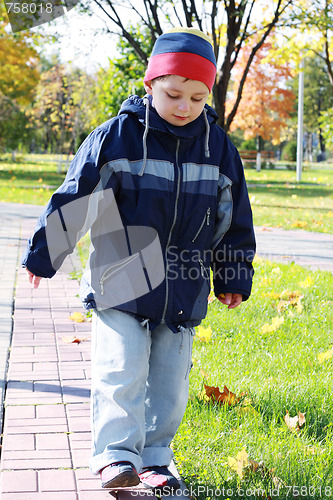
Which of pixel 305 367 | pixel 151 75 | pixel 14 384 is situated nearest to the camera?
pixel 151 75

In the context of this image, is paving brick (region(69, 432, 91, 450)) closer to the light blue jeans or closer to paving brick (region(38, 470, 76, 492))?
paving brick (region(38, 470, 76, 492))

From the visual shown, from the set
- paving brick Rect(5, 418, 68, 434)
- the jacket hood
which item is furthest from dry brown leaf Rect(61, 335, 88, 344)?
the jacket hood

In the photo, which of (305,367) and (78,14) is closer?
(305,367)

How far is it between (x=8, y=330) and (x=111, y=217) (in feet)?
8.11

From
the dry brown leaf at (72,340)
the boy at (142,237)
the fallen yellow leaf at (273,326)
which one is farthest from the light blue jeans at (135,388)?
the fallen yellow leaf at (273,326)

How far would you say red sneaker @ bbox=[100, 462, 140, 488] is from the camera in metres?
2.42

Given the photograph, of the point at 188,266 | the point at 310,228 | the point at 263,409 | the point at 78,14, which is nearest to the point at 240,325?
the point at 263,409

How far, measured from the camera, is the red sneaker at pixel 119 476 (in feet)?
7.95

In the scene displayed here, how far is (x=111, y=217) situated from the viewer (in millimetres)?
2561

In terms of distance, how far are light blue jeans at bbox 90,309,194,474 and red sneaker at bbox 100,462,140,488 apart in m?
0.02

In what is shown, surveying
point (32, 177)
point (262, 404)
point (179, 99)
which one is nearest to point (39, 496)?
point (262, 404)

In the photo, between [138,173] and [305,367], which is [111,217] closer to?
[138,173]

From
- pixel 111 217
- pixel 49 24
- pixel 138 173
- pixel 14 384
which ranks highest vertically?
pixel 49 24

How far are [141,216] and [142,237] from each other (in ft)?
0.27
